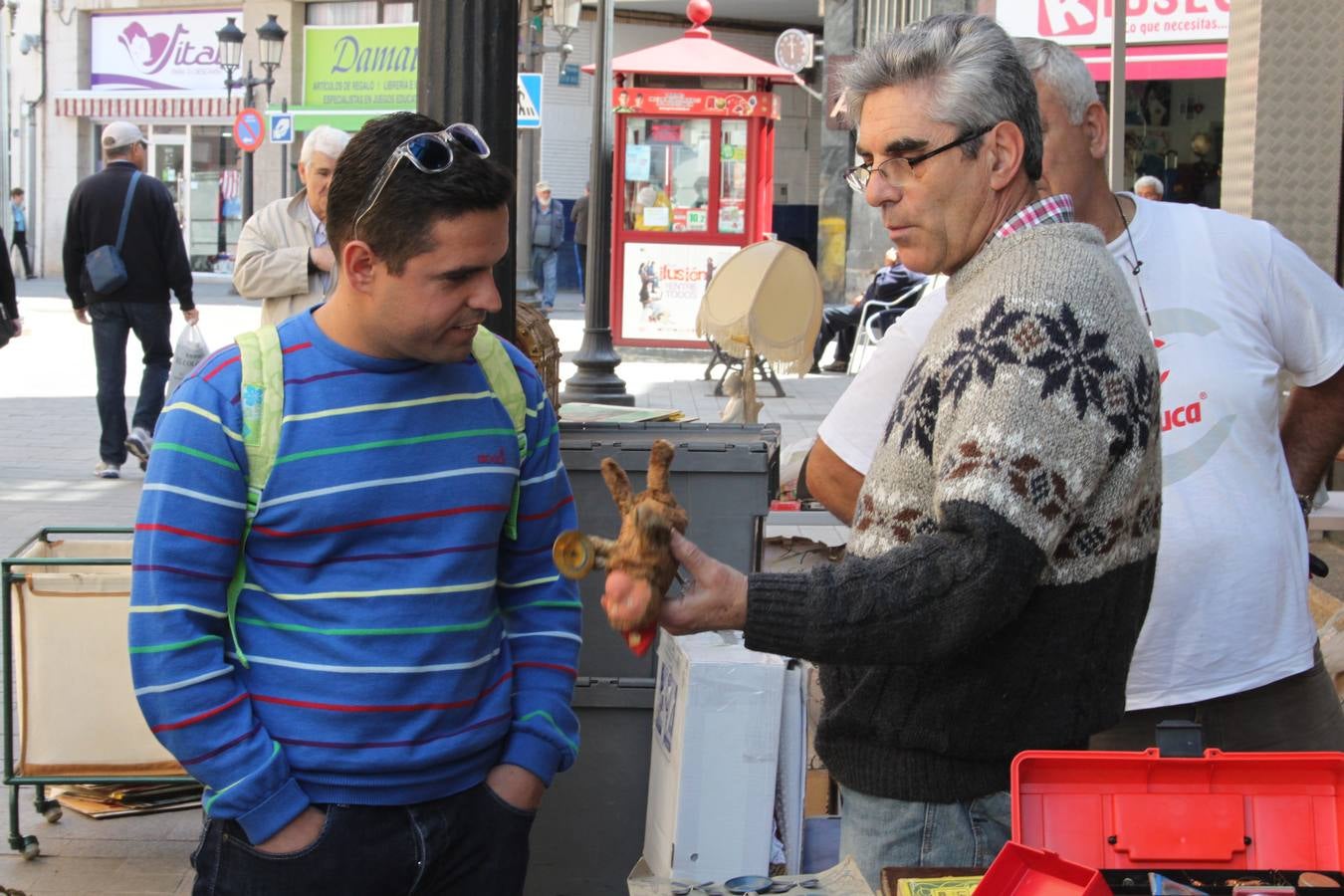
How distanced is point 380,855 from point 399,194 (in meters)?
0.90

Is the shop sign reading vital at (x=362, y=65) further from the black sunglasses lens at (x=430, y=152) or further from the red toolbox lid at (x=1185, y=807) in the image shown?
the red toolbox lid at (x=1185, y=807)

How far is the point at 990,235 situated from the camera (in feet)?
6.53

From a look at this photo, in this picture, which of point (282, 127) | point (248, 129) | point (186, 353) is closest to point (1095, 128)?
point (186, 353)

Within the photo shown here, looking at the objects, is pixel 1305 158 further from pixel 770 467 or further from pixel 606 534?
pixel 606 534

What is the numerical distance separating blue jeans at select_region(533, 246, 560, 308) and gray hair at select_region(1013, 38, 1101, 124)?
74.4 ft

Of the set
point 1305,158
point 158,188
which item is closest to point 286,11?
point 158,188

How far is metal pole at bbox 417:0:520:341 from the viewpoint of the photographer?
377cm

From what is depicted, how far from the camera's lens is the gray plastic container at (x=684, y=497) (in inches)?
148

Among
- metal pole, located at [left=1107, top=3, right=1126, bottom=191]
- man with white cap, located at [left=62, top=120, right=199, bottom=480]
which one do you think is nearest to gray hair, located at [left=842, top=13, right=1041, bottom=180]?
metal pole, located at [left=1107, top=3, right=1126, bottom=191]

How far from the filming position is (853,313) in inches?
666

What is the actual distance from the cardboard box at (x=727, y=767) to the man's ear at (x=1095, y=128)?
119 cm

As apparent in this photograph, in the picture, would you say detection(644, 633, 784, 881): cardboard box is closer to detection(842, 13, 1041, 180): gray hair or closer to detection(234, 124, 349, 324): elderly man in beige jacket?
detection(842, 13, 1041, 180): gray hair

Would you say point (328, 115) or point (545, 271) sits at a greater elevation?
point (328, 115)

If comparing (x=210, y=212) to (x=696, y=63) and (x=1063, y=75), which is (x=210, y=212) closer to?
(x=696, y=63)
